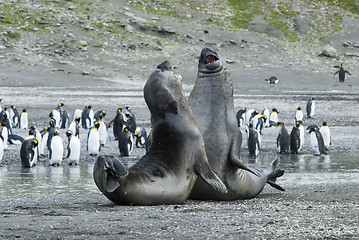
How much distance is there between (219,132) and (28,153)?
689cm

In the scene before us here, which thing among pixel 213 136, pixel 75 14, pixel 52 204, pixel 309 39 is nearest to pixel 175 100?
pixel 213 136

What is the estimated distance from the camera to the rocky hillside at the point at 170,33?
4828cm

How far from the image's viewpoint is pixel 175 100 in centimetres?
752

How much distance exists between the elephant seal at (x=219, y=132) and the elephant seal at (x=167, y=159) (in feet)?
1.52

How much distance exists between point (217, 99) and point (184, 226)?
2.60m

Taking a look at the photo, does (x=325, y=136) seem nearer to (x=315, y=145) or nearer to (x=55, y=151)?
(x=315, y=145)

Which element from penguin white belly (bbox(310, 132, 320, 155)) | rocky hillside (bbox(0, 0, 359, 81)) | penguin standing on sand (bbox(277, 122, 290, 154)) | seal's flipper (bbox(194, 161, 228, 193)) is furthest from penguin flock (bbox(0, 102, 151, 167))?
rocky hillside (bbox(0, 0, 359, 81))

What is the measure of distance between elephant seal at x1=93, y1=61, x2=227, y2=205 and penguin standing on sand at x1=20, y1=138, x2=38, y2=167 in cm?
701

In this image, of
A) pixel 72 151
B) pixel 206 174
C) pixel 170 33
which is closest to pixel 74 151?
pixel 72 151

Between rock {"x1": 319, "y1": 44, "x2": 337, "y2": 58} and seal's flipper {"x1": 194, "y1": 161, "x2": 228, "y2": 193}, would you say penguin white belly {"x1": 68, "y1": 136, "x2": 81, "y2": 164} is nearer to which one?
seal's flipper {"x1": 194, "y1": 161, "x2": 228, "y2": 193}

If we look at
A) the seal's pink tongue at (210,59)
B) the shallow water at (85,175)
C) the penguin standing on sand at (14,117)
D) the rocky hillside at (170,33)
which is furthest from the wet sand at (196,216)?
the rocky hillside at (170,33)

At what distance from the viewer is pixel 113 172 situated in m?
6.73

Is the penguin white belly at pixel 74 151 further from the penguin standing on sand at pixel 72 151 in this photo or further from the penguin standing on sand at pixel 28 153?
the penguin standing on sand at pixel 28 153

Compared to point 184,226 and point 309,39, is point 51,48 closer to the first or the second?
point 309,39
